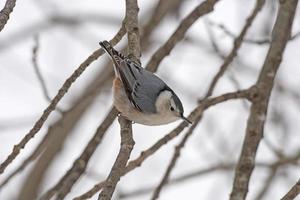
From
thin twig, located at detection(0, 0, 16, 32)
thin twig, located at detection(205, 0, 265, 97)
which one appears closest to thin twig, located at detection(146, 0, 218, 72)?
thin twig, located at detection(205, 0, 265, 97)

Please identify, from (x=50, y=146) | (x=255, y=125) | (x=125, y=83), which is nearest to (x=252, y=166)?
(x=255, y=125)

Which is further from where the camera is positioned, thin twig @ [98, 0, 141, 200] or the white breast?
the white breast

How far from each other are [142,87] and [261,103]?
2.32 ft

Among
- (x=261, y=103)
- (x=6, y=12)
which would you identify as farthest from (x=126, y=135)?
(x=261, y=103)

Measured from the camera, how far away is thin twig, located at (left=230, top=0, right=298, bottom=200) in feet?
9.62

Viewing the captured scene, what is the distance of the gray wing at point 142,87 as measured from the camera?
11.2ft

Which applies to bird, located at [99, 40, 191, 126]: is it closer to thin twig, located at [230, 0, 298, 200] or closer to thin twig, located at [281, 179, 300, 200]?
thin twig, located at [230, 0, 298, 200]

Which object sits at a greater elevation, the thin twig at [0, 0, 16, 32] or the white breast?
the white breast

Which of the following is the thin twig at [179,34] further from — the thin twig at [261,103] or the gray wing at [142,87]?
the thin twig at [261,103]

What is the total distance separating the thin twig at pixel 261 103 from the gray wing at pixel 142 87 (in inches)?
23.1

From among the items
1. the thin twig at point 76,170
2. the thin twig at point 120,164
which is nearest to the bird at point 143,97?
the thin twig at point 76,170

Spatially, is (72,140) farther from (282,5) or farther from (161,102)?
(282,5)

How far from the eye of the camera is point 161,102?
3576 mm

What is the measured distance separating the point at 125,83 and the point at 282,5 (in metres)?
0.97
